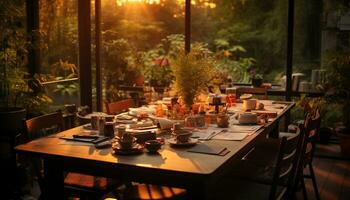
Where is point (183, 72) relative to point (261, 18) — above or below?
below

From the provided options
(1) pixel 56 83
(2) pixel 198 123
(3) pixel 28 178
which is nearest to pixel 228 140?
(2) pixel 198 123

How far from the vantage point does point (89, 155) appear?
2.35 metres

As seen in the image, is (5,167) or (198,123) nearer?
(198,123)

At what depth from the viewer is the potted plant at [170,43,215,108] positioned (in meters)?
3.43

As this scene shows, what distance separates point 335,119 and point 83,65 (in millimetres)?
3165

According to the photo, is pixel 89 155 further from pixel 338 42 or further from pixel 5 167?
pixel 338 42

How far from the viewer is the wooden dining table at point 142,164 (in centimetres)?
208

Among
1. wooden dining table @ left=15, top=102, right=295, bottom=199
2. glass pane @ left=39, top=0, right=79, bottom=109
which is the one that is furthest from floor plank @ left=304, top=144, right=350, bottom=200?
glass pane @ left=39, top=0, right=79, bottom=109

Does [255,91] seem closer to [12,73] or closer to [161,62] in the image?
[161,62]

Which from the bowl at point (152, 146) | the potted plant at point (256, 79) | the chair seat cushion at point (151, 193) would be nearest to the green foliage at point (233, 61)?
the potted plant at point (256, 79)

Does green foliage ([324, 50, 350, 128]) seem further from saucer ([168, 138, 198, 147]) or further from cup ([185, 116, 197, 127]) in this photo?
saucer ([168, 138, 198, 147])

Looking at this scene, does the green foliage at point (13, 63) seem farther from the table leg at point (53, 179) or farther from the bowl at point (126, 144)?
the bowl at point (126, 144)

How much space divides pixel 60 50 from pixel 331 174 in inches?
128

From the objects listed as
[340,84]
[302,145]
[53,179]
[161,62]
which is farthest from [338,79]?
[53,179]
